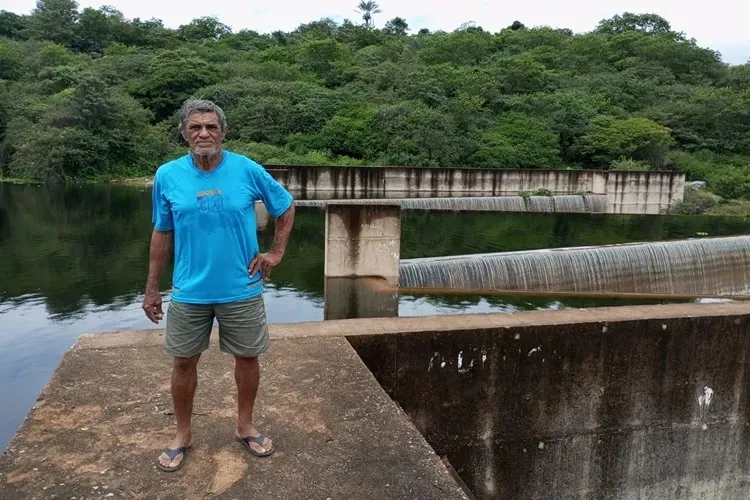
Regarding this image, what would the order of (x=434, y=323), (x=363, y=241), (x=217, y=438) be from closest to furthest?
(x=217, y=438) → (x=434, y=323) → (x=363, y=241)

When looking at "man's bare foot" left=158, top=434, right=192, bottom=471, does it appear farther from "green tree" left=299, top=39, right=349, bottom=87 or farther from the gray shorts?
"green tree" left=299, top=39, right=349, bottom=87

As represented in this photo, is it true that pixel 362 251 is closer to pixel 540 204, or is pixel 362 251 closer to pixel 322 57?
pixel 540 204

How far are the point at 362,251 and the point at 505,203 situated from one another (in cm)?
1214

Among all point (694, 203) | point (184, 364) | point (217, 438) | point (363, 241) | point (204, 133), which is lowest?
point (694, 203)

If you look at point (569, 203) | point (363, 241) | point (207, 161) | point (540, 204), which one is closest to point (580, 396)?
point (207, 161)

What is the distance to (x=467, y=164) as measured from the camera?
32000 millimetres

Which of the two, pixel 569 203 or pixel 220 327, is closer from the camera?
pixel 220 327

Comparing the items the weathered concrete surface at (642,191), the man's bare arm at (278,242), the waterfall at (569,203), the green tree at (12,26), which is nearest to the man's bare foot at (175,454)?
the man's bare arm at (278,242)

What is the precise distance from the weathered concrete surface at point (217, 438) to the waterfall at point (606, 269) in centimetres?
731

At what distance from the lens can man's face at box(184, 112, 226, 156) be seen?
246 centimetres

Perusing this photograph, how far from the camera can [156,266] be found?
2.66m

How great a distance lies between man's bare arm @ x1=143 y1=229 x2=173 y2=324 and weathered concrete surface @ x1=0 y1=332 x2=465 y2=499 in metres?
0.61

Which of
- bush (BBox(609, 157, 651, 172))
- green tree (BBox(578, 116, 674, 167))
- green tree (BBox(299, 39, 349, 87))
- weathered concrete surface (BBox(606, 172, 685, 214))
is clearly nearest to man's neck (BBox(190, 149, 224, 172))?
weathered concrete surface (BBox(606, 172, 685, 214))

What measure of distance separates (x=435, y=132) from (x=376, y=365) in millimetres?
27206
